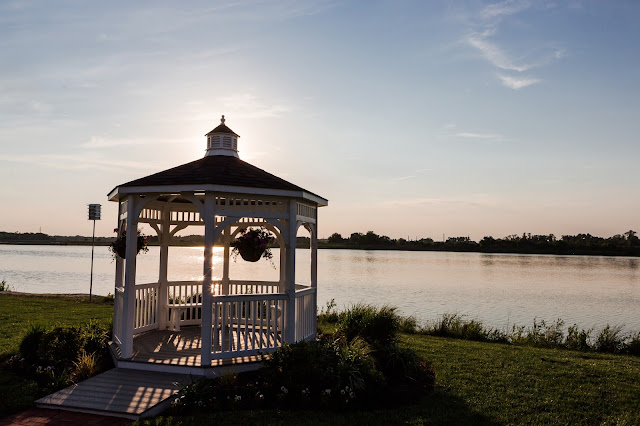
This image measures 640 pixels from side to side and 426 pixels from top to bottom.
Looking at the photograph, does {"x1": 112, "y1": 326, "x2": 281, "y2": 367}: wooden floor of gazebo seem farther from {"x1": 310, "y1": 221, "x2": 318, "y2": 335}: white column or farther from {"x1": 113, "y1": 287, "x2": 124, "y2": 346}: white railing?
{"x1": 310, "y1": 221, "x2": 318, "y2": 335}: white column

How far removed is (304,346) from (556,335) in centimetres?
872

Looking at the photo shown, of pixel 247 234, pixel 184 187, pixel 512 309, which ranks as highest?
pixel 184 187

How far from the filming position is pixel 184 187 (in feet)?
23.9

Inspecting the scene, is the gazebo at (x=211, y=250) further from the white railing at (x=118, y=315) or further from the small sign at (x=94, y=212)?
the small sign at (x=94, y=212)

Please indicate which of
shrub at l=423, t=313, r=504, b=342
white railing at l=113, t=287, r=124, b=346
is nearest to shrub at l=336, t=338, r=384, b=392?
white railing at l=113, t=287, r=124, b=346

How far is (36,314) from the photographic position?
13039mm

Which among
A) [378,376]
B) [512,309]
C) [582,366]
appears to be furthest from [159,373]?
[512,309]

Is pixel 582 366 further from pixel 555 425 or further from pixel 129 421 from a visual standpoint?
pixel 129 421

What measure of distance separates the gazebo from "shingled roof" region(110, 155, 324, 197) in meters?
0.02

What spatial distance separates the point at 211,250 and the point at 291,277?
143 centimetres

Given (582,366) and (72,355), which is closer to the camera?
(72,355)

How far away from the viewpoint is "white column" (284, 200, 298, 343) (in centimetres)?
787

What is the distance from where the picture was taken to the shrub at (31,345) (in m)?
7.49

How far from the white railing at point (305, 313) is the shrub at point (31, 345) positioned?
409 cm
